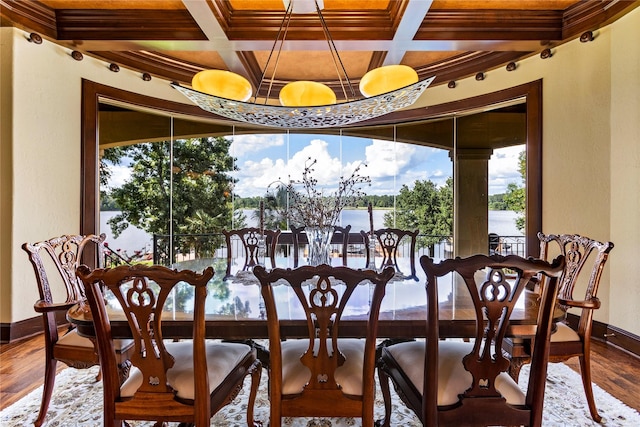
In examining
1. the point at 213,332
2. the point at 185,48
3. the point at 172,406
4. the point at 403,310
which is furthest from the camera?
the point at 185,48

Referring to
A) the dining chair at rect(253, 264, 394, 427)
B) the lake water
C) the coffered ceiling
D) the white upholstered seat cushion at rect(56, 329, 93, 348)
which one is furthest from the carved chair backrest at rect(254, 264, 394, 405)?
the lake water

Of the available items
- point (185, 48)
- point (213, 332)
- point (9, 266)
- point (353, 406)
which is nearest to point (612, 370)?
point (353, 406)

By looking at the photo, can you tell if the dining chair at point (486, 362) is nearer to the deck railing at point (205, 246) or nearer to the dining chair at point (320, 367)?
the dining chair at point (320, 367)

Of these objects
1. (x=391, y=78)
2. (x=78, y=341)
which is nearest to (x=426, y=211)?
(x=391, y=78)

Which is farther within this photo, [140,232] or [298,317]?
[140,232]

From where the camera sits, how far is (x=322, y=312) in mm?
1225

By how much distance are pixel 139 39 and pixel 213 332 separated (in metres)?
2.90

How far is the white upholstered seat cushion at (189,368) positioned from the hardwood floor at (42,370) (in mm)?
1408

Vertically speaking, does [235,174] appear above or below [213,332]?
above

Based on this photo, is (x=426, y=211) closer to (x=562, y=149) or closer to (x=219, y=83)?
(x=562, y=149)

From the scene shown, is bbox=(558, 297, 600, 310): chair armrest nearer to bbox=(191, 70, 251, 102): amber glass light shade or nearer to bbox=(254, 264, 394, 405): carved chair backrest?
bbox=(254, 264, 394, 405): carved chair backrest

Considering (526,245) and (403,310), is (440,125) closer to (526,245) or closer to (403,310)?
(526,245)

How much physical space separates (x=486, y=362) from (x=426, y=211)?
13.1ft

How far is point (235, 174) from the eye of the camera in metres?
5.21
